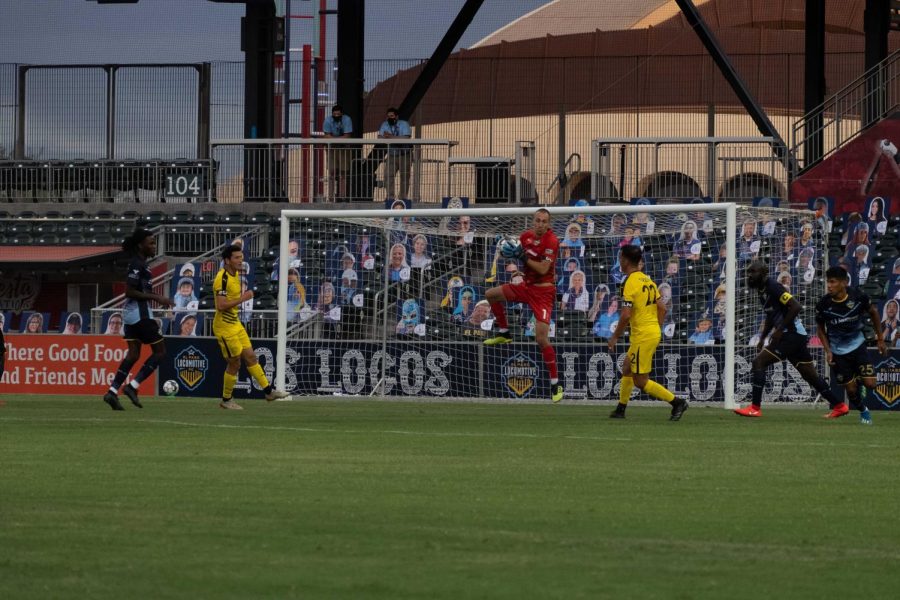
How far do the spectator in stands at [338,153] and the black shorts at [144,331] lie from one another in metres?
14.3

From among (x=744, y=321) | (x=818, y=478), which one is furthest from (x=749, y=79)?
(x=818, y=478)

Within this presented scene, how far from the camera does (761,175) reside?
31688mm

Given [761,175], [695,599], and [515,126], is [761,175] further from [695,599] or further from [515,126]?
[695,599]

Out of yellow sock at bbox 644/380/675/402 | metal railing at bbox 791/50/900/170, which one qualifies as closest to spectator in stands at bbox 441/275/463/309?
yellow sock at bbox 644/380/675/402

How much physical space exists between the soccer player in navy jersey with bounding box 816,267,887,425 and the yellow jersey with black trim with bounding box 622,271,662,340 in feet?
8.09

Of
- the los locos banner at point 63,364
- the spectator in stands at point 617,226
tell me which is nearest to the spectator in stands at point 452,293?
the spectator in stands at point 617,226

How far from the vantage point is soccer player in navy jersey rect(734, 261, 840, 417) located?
18.5 metres

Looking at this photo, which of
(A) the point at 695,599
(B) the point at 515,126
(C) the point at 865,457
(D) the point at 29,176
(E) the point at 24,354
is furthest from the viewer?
(B) the point at 515,126

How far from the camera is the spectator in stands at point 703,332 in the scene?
2386 centimetres

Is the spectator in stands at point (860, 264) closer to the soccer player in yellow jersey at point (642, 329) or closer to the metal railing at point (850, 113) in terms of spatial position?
the metal railing at point (850, 113)

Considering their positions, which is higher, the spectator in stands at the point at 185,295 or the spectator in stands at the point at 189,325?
the spectator in stands at the point at 185,295

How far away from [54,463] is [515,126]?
2736 cm

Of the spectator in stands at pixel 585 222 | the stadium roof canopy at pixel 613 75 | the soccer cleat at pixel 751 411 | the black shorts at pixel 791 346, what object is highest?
the stadium roof canopy at pixel 613 75

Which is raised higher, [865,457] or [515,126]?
[515,126]
